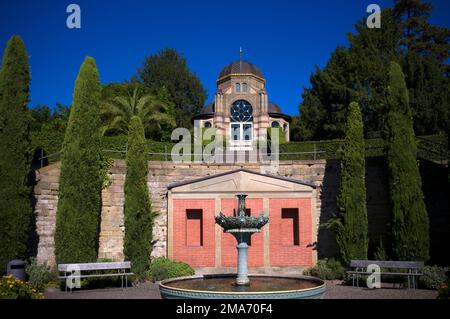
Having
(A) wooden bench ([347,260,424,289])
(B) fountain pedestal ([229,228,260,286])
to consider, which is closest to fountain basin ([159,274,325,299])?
(B) fountain pedestal ([229,228,260,286])

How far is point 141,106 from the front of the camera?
2916cm

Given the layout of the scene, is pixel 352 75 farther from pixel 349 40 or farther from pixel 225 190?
pixel 225 190

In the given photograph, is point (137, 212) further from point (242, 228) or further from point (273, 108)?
point (273, 108)

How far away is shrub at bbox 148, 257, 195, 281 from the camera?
52.5 feet

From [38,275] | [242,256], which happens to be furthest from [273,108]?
[242,256]

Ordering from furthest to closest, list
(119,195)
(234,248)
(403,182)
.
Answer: (119,195) < (234,248) < (403,182)

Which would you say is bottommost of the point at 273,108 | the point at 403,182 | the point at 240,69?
the point at 403,182

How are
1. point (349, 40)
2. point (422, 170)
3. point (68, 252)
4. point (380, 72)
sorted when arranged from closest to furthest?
point (68, 252), point (422, 170), point (380, 72), point (349, 40)

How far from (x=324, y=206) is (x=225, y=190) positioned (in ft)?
13.9

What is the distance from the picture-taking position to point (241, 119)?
37.2 m

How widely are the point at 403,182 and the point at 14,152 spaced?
43.5ft
